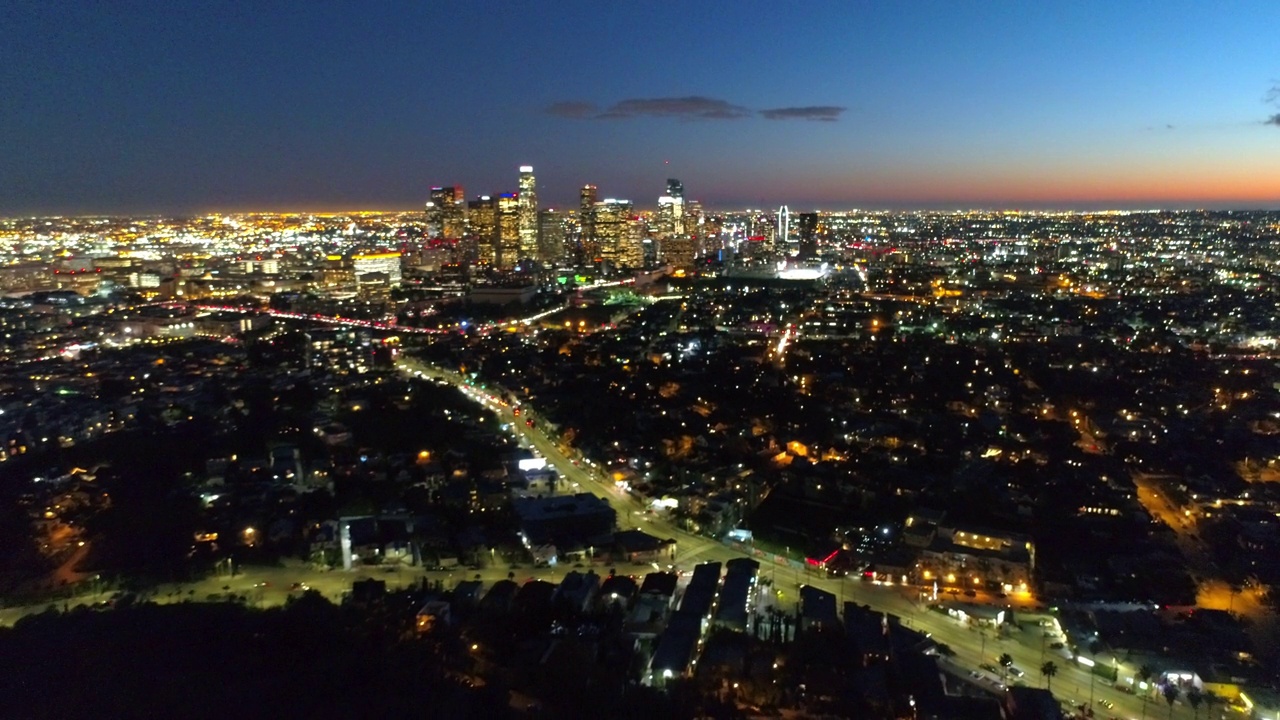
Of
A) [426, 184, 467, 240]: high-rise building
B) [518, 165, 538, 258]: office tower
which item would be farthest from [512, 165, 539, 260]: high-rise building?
[426, 184, 467, 240]: high-rise building

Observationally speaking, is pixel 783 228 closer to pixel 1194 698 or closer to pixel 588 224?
pixel 588 224

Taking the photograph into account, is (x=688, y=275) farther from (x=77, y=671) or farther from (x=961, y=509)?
(x=77, y=671)

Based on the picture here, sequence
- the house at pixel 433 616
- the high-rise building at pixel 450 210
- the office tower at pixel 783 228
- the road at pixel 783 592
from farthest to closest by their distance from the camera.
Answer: the office tower at pixel 783 228 < the high-rise building at pixel 450 210 < the house at pixel 433 616 < the road at pixel 783 592

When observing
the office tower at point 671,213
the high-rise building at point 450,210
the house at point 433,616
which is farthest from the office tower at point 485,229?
the house at point 433,616

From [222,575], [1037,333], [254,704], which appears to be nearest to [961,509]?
[254,704]

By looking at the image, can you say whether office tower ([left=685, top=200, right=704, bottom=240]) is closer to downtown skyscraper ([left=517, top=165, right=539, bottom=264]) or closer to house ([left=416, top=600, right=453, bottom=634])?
downtown skyscraper ([left=517, top=165, right=539, bottom=264])

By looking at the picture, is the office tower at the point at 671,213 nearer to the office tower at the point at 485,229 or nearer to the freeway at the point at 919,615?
the office tower at the point at 485,229

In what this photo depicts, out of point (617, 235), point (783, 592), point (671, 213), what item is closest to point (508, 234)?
point (617, 235)

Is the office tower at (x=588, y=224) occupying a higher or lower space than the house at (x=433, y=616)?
higher
